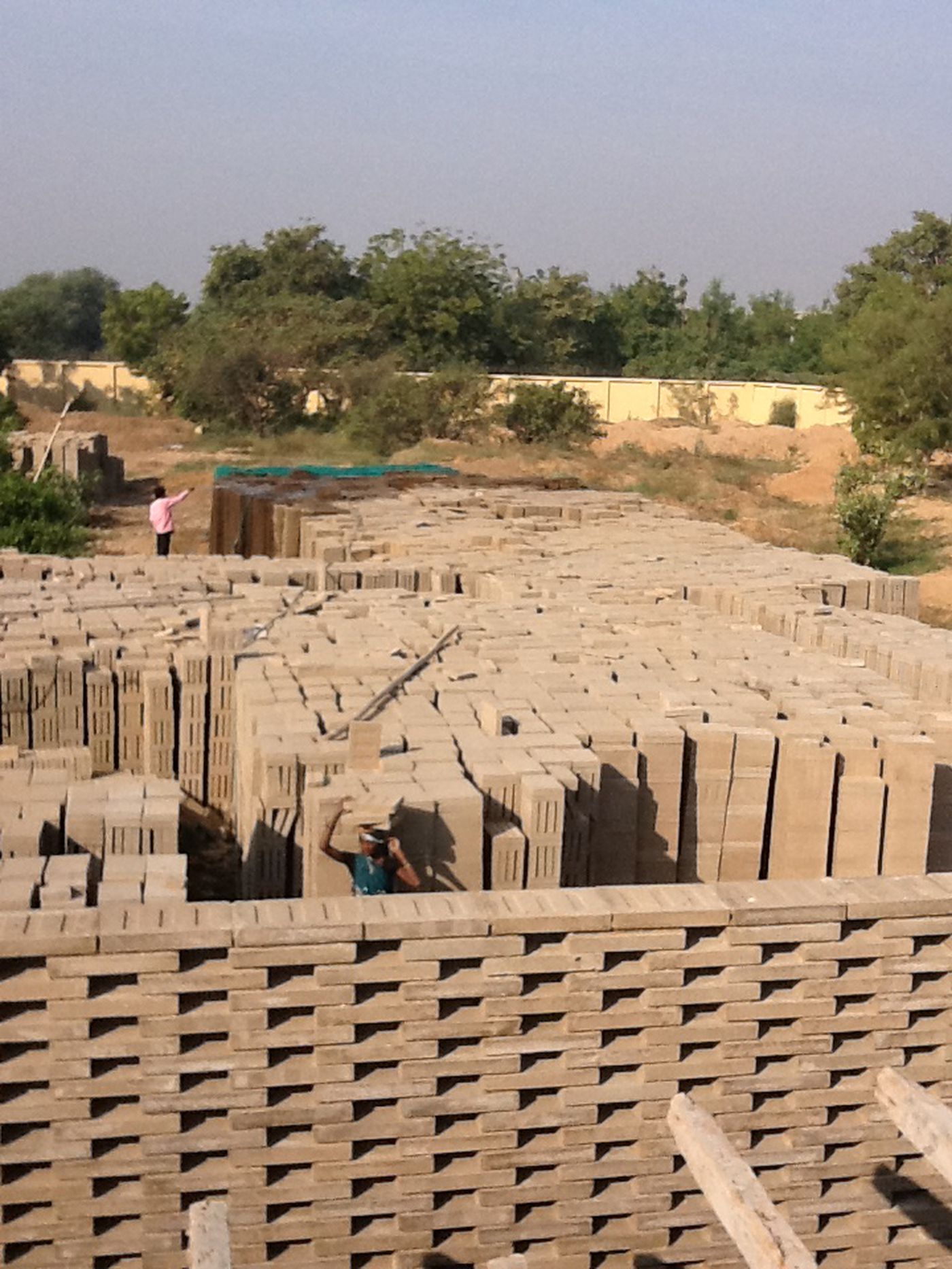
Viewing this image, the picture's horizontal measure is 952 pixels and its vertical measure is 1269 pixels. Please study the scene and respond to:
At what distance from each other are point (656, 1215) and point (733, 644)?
4.15 meters

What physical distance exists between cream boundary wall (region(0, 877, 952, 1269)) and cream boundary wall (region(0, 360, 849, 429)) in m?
32.2

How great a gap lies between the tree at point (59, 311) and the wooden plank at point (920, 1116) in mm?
56202

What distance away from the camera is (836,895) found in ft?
14.5

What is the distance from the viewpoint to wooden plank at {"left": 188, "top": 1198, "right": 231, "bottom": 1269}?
3.14 m

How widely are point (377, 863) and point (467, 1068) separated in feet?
2.58

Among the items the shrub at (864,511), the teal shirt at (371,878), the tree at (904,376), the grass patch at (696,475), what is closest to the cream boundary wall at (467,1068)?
the teal shirt at (371,878)

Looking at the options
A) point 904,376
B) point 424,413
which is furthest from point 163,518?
point 424,413

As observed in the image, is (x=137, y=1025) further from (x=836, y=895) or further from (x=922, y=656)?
(x=922, y=656)

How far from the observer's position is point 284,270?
43.9 m

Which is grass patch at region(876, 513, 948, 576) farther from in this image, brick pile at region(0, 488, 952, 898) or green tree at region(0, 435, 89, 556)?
green tree at region(0, 435, 89, 556)

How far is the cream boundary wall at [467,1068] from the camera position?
394 cm

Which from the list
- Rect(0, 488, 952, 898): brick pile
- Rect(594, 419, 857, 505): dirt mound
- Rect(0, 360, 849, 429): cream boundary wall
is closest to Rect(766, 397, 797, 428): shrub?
Rect(0, 360, 849, 429): cream boundary wall

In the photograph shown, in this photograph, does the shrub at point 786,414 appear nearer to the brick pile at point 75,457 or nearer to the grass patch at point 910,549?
the grass patch at point 910,549

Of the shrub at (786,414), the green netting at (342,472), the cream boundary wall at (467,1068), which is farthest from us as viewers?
the shrub at (786,414)
